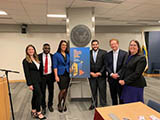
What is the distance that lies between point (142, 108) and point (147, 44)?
22.5 ft

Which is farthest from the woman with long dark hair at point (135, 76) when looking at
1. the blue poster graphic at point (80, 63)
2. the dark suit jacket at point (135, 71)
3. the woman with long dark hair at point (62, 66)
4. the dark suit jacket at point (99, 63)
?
the woman with long dark hair at point (62, 66)

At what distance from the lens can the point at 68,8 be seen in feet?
11.9

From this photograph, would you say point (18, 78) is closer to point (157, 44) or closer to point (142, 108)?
point (142, 108)

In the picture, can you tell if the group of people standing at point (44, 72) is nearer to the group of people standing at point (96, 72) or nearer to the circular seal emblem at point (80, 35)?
the group of people standing at point (96, 72)

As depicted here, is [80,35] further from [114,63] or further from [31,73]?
[31,73]

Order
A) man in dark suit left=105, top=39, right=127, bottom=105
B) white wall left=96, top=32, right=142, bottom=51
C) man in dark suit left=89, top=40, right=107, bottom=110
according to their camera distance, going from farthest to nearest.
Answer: white wall left=96, top=32, right=142, bottom=51 → man in dark suit left=89, top=40, right=107, bottom=110 → man in dark suit left=105, top=39, right=127, bottom=105

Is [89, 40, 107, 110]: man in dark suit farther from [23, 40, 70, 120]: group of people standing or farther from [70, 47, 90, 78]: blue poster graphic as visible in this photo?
[23, 40, 70, 120]: group of people standing

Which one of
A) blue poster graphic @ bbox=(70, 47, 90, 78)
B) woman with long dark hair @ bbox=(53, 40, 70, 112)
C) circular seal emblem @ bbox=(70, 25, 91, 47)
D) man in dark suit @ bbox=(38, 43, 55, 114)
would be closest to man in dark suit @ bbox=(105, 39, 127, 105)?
blue poster graphic @ bbox=(70, 47, 90, 78)

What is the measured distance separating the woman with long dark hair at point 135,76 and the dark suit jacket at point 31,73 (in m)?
1.66

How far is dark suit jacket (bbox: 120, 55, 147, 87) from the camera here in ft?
8.16

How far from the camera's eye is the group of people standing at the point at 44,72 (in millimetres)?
2832

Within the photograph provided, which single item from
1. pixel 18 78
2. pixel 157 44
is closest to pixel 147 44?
pixel 157 44

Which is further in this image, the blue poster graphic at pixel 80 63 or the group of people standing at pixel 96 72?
the blue poster graphic at pixel 80 63

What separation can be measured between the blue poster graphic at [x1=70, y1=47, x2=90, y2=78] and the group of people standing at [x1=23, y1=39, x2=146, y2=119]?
11 centimetres
